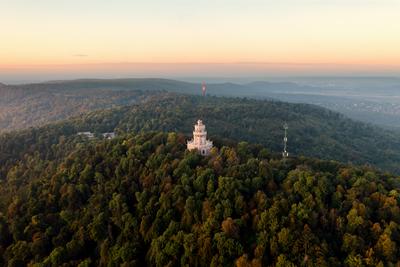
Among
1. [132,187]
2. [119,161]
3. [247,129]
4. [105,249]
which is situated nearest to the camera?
[105,249]

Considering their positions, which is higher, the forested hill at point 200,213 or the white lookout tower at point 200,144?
the white lookout tower at point 200,144

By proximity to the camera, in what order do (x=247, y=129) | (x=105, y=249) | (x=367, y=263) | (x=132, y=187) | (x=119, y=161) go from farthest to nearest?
(x=247, y=129) → (x=119, y=161) → (x=132, y=187) → (x=105, y=249) → (x=367, y=263)

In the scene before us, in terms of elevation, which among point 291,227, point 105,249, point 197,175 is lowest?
point 105,249

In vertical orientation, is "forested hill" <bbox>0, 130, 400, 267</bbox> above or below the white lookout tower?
below

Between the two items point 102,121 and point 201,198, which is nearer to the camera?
point 201,198

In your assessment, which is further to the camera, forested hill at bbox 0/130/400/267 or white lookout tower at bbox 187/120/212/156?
white lookout tower at bbox 187/120/212/156

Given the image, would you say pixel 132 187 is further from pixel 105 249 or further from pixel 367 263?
pixel 367 263

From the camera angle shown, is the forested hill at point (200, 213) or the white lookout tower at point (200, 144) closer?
the forested hill at point (200, 213)

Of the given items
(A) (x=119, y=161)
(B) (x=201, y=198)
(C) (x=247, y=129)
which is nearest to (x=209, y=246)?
(B) (x=201, y=198)
